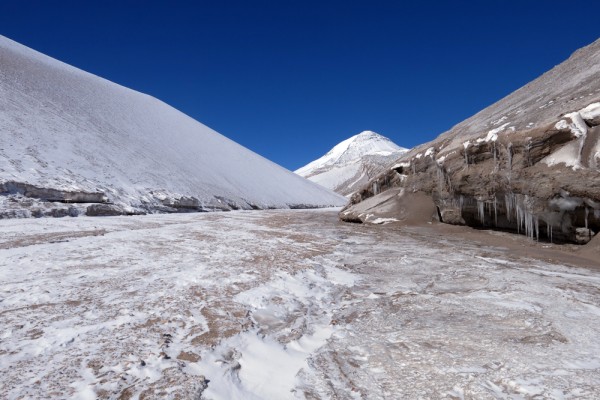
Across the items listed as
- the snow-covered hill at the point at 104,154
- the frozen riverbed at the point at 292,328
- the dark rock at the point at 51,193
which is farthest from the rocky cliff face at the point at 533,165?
the snow-covered hill at the point at 104,154

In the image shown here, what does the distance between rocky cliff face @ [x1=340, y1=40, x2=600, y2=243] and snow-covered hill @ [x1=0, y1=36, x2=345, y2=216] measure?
52.6 ft

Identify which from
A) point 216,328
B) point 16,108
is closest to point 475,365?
point 216,328

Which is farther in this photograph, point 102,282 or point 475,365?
point 102,282

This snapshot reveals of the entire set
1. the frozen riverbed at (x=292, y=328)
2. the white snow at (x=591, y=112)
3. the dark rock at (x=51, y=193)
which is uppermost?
the white snow at (x=591, y=112)

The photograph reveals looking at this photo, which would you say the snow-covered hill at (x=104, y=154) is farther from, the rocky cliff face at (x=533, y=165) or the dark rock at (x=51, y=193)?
the rocky cliff face at (x=533, y=165)

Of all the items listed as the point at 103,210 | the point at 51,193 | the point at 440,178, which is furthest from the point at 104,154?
the point at 440,178

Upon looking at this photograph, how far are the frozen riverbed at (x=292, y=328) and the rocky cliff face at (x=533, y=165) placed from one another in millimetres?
2246

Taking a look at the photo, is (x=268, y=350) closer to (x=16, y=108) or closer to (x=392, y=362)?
(x=392, y=362)

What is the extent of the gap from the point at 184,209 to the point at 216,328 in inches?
885

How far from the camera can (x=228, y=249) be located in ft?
24.9

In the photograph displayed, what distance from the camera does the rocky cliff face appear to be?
288 inches

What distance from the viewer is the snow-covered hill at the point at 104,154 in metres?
17.0

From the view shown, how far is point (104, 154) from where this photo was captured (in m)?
24.6

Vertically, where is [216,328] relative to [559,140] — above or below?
below
